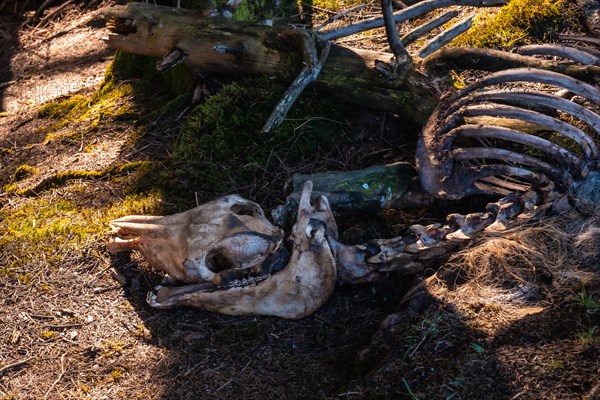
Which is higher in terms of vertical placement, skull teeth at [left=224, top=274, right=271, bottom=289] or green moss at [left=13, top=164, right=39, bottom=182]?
skull teeth at [left=224, top=274, right=271, bottom=289]

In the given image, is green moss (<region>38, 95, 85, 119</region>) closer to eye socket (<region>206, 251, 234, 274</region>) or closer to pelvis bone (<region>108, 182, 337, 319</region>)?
pelvis bone (<region>108, 182, 337, 319</region>)

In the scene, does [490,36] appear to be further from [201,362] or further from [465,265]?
[201,362]

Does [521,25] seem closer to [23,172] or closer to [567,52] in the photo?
[567,52]

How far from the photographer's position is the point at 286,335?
13.2 ft

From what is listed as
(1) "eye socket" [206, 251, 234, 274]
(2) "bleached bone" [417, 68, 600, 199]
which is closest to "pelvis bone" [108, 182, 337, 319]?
(1) "eye socket" [206, 251, 234, 274]

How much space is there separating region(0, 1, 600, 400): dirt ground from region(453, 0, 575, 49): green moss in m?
1.44

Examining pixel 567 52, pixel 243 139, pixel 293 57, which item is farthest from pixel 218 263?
pixel 567 52

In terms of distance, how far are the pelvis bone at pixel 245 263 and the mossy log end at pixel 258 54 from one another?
1318 mm

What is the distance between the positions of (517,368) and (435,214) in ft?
5.40

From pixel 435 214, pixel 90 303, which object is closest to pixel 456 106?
pixel 435 214

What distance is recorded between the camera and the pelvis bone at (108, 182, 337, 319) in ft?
13.4

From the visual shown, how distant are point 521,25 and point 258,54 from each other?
2.41m

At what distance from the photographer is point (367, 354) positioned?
11.9ft

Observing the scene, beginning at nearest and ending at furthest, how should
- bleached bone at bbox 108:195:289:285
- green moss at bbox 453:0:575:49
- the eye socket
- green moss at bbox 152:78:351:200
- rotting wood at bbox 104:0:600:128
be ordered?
bleached bone at bbox 108:195:289:285 → the eye socket → rotting wood at bbox 104:0:600:128 → green moss at bbox 152:78:351:200 → green moss at bbox 453:0:575:49
